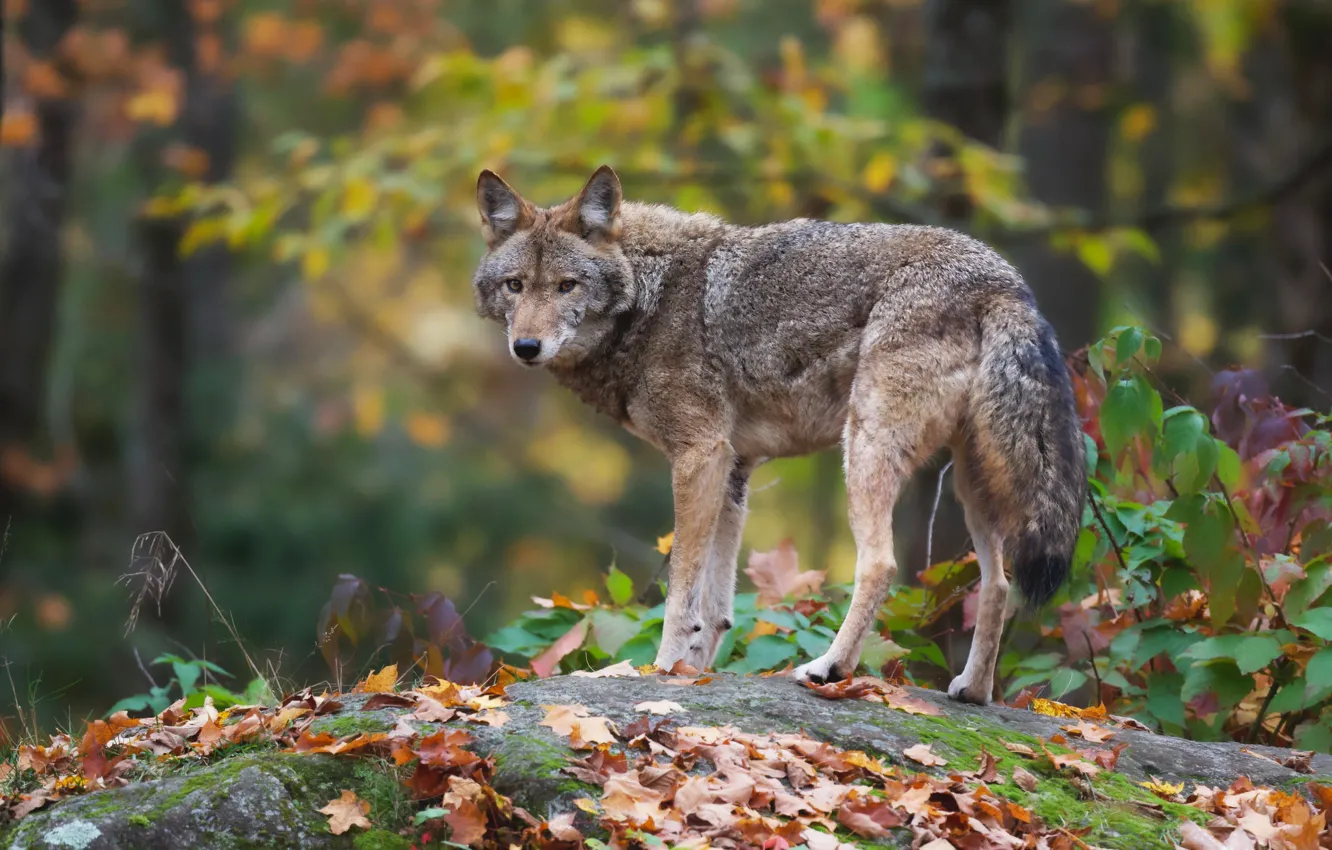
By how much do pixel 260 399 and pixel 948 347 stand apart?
44.9 feet

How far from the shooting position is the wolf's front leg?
6164 millimetres

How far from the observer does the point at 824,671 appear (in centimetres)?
554

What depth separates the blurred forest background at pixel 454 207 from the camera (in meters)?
11.7

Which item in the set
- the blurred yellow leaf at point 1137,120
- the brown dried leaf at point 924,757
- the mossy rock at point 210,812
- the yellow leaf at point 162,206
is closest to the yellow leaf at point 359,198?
the yellow leaf at point 162,206

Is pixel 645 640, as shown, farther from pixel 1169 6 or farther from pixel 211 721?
pixel 1169 6

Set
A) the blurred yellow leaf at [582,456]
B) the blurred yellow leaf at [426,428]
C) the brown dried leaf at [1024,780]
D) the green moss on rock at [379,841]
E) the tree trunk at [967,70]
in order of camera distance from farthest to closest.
Answer: 1. the blurred yellow leaf at [582,456]
2. the blurred yellow leaf at [426,428]
3. the tree trunk at [967,70]
4. the brown dried leaf at [1024,780]
5. the green moss on rock at [379,841]

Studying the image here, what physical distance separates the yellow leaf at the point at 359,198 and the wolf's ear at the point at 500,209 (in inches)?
191

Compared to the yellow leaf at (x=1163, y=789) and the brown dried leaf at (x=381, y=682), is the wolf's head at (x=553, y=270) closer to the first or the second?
the brown dried leaf at (x=381, y=682)

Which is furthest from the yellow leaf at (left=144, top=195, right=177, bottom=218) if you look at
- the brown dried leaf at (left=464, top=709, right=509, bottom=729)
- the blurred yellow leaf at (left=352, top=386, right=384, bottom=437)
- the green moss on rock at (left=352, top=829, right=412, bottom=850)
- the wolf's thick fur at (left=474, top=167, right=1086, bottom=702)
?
the green moss on rock at (left=352, top=829, right=412, bottom=850)

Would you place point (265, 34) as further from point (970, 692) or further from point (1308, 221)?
point (970, 692)

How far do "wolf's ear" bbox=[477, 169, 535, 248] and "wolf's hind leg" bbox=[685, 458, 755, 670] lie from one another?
1786mm

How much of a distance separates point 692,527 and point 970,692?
150 centimetres

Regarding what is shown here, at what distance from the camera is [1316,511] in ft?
21.5

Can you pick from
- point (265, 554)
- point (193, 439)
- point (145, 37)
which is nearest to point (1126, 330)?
point (265, 554)
